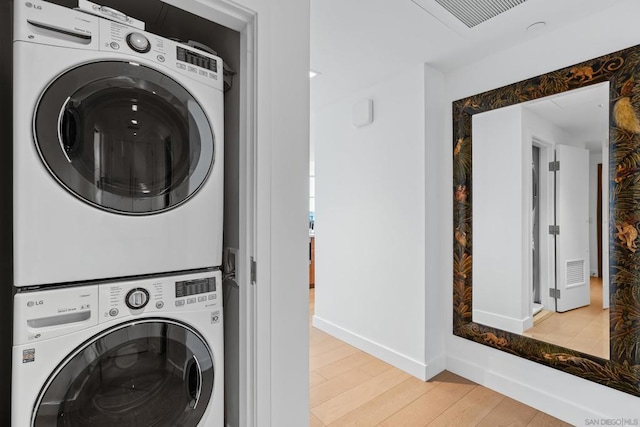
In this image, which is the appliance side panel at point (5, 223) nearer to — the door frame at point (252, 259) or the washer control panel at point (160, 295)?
the washer control panel at point (160, 295)

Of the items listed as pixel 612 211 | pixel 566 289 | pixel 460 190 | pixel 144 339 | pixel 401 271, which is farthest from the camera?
pixel 401 271

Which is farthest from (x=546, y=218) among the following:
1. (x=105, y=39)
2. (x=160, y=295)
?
(x=105, y=39)

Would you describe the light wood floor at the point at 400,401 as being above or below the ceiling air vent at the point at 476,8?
below

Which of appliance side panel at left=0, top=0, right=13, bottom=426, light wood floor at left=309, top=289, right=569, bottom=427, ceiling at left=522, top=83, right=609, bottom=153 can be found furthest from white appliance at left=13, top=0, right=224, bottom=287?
ceiling at left=522, top=83, right=609, bottom=153

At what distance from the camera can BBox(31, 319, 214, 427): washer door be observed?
949 millimetres

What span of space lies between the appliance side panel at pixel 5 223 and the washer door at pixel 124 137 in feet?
1.37

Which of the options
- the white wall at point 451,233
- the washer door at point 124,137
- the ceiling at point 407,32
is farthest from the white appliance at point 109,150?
the white wall at point 451,233

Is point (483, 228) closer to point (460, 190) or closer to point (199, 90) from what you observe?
point (460, 190)

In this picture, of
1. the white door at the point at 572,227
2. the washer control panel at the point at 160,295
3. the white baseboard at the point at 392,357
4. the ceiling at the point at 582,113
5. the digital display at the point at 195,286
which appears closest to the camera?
the washer control panel at the point at 160,295

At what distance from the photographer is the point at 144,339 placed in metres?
1.08

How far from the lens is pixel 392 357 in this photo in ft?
8.52

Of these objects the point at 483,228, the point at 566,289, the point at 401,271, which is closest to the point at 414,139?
the point at 483,228

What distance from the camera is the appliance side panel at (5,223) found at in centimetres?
118

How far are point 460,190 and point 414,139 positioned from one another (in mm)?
500
